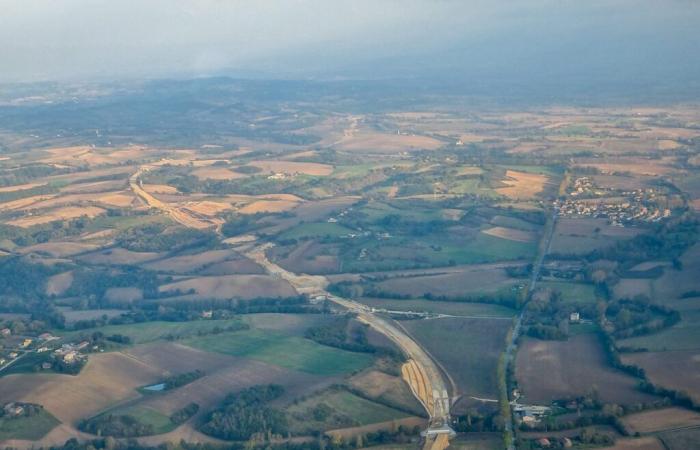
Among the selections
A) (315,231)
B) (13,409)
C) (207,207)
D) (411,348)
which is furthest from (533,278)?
(207,207)

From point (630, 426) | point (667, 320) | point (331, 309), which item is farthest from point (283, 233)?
point (630, 426)

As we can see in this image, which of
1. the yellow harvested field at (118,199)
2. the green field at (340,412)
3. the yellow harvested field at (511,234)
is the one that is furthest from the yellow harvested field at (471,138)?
the green field at (340,412)

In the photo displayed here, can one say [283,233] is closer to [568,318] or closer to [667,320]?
[568,318]

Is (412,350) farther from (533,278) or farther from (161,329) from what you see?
(161,329)

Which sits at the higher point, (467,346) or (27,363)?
(467,346)

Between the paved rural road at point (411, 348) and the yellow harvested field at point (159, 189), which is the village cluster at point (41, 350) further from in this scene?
the yellow harvested field at point (159, 189)

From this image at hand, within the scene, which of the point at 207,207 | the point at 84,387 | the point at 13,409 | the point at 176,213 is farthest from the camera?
the point at 207,207

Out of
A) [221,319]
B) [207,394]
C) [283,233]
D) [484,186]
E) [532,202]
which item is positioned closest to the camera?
[207,394]
